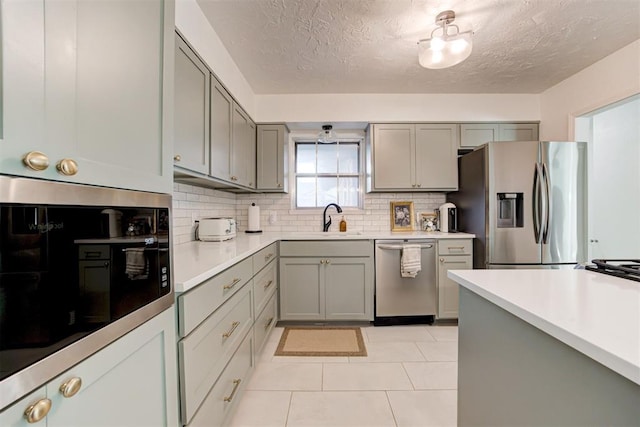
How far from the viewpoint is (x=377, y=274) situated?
2766 millimetres

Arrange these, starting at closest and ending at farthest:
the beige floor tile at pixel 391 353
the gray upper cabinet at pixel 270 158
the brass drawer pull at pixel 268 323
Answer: the beige floor tile at pixel 391 353 → the brass drawer pull at pixel 268 323 → the gray upper cabinet at pixel 270 158

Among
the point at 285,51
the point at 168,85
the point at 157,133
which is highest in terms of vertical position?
the point at 285,51

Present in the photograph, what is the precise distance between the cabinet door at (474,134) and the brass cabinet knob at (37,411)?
3469mm

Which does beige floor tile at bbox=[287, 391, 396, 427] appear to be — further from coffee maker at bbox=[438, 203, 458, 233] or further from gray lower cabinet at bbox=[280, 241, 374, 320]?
coffee maker at bbox=[438, 203, 458, 233]

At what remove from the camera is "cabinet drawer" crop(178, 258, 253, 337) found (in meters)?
1.00

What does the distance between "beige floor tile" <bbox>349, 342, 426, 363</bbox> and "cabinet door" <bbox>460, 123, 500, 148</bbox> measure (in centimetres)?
220

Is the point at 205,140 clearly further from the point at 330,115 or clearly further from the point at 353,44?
the point at 330,115

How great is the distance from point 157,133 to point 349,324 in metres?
2.54

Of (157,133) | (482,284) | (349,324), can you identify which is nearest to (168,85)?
(157,133)

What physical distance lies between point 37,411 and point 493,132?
3.77 metres

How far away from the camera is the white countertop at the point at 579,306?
54 cm

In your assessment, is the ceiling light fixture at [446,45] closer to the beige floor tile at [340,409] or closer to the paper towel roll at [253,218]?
the paper towel roll at [253,218]

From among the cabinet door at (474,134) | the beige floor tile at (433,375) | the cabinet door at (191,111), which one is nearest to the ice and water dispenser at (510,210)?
the cabinet door at (474,134)

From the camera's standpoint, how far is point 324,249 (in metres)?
2.76
